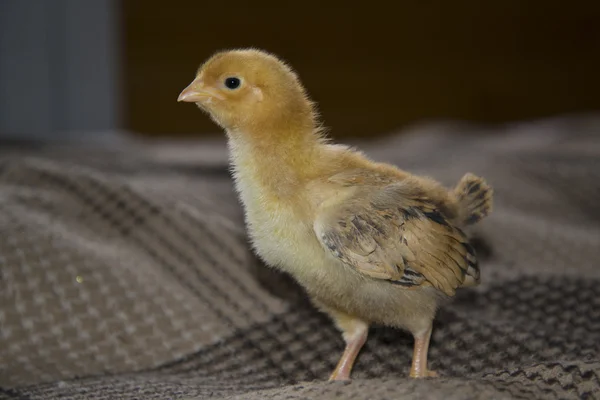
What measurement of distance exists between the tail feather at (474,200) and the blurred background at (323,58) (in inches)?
79.6

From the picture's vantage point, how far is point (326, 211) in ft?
2.06

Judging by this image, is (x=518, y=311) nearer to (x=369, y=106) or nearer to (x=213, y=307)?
(x=213, y=307)

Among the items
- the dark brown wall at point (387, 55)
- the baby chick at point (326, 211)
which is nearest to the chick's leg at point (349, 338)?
the baby chick at point (326, 211)

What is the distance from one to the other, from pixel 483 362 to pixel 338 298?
0.64 ft

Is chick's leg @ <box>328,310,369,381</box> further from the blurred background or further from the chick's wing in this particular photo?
the blurred background

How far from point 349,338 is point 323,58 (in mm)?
2192

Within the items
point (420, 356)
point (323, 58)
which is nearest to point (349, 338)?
point (420, 356)

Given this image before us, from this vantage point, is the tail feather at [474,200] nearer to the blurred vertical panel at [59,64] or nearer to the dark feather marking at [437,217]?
the dark feather marking at [437,217]

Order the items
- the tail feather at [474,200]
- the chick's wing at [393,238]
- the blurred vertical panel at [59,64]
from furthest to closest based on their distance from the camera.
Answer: the blurred vertical panel at [59,64], the tail feather at [474,200], the chick's wing at [393,238]

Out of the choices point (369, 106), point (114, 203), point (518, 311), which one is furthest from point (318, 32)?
point (518, 311)

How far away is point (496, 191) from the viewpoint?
1.33 metres

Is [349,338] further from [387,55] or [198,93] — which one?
[387,55]

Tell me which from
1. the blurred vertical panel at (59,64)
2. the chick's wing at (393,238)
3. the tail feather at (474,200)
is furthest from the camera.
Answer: the blurred vertical panel at (59,64)

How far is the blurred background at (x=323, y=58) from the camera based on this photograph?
273cm
